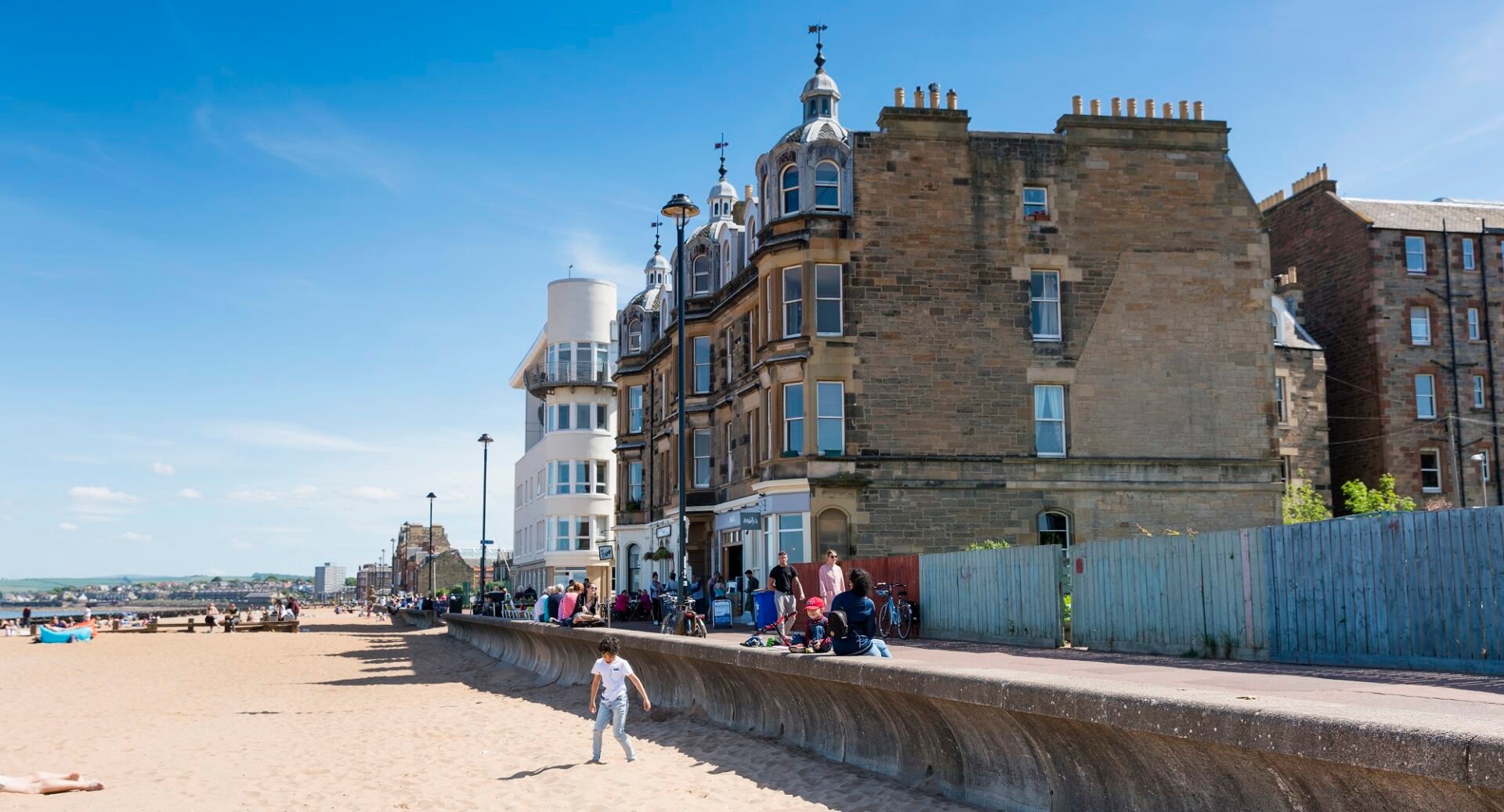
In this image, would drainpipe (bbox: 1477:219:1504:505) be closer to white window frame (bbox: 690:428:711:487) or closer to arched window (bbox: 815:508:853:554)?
arched window (bbox: 815:508:853:554)

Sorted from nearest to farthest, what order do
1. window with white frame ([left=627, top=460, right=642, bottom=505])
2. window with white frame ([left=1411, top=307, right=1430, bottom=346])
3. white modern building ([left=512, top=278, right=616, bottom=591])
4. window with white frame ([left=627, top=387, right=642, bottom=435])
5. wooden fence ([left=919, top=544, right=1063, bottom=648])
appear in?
wooden fence ([left=919, top=544, right=1063, bottom=648]) → window with white frame ([left=1411, top=307, right=1430, bottom=346]) → window with white frame ([left=627, top=460, right=642, bottom=505]) → window with white frame ([left=627, top=387, right=642, bottom=435]) → white modern building ([left=512, top=278, right=616, bottom=591])

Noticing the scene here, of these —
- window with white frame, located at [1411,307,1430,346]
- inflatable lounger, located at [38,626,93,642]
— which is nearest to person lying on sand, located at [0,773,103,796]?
window with white frame, located at [1411,307,1430,346]

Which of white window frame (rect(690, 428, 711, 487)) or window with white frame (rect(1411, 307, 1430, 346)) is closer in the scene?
white window frame (rect(690, 428, 711, 487))

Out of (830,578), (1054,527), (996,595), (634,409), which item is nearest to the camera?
(830,578)

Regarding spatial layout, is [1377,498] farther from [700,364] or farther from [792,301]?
[700,364]

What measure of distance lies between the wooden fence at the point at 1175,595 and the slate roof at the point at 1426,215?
30.4 meters

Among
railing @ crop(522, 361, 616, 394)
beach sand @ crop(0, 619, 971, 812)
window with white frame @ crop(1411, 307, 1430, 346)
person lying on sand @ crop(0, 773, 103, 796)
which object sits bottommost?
beach sand @ crop(0, 619, 971, 812)

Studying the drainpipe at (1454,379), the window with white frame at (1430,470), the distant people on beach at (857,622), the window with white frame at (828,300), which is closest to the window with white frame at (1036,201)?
the window with white frame at (828,300)

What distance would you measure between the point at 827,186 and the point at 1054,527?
10.7 metres

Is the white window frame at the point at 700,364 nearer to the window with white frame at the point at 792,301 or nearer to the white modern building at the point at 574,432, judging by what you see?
the window with white frame at the point at 792,301

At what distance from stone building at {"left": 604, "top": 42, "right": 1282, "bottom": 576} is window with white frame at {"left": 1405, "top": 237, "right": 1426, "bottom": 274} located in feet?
45.0

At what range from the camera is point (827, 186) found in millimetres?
33312

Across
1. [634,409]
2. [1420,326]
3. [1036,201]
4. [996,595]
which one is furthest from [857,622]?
[634,409]

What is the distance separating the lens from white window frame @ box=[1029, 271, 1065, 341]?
33188mm
